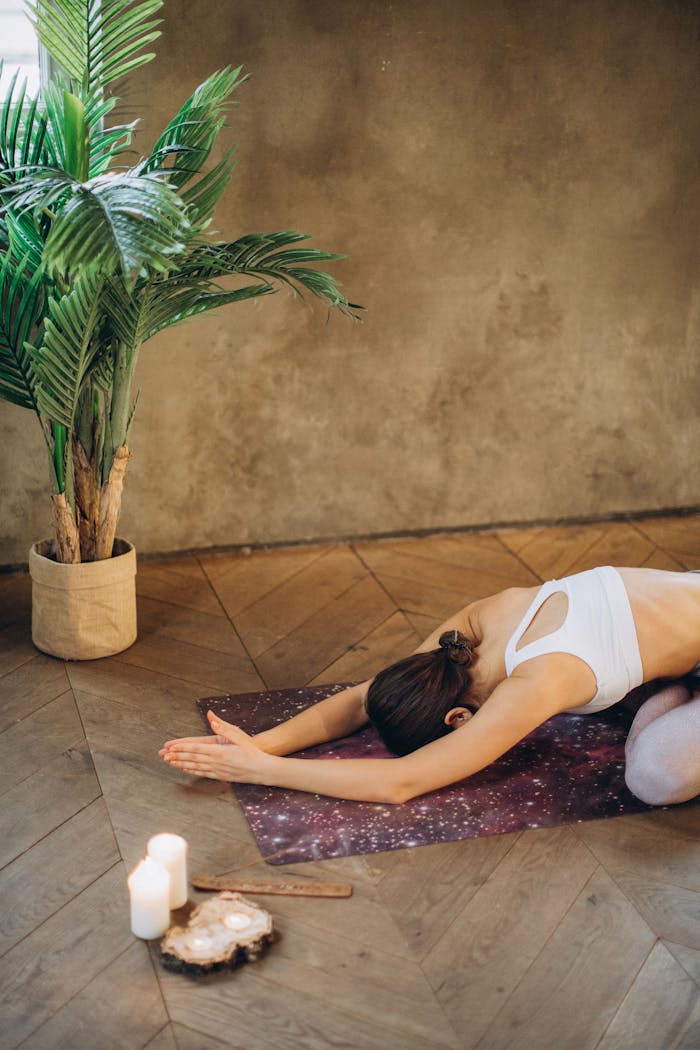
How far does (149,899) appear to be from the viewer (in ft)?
6.05

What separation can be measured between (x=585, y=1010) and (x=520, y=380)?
2322mm

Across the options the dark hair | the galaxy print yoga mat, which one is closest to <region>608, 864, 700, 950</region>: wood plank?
the galaxy print yoga mat

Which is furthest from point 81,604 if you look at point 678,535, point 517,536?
point 678,535

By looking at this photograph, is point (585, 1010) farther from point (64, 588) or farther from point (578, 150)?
point (578, 150)

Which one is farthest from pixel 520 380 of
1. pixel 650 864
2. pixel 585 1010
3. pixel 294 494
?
pixel 585 1010

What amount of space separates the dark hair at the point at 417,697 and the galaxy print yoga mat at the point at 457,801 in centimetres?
14

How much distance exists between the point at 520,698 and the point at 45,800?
980 mm

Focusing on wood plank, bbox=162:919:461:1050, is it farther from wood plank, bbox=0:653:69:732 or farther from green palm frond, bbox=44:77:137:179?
green palm frond, bbox=44:77:137:179

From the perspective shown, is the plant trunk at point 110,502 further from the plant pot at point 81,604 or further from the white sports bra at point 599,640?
the white sports bra at point 599,640

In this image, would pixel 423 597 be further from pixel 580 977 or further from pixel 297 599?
pixel 580 977

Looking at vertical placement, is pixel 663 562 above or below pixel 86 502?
below

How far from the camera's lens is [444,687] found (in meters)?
2.27

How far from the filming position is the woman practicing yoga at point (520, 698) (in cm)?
218

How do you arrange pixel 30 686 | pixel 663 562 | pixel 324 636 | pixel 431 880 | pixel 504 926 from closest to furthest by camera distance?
pixel 504 926 → pixel 431 880 → pixel 30 686 → pixel 324 636 → pixel 663 562
